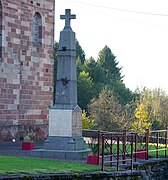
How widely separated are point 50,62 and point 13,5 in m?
4.18

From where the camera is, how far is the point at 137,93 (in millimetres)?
66312

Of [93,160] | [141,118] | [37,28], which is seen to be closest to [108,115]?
[141,118]

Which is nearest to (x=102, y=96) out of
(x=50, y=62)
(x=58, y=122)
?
(x=50, y=62)

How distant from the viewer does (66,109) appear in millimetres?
18203

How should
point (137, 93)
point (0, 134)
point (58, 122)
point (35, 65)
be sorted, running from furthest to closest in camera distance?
point (137, 93)
point (35, 65)
point (0, 134)
point (58, 122)

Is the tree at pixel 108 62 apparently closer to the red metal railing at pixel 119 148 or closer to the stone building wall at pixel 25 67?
the stone building wall at pixel 25 67

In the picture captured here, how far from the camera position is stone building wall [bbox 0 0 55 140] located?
2466 cm

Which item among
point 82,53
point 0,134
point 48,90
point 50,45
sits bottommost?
point 0,134

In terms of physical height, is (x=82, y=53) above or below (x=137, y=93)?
above

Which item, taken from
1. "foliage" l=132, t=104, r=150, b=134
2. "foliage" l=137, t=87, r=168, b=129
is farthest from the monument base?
"foliage" l=137, t=87, r=168, b=129

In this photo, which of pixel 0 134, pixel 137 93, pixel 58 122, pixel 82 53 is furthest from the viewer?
pixel 82 53

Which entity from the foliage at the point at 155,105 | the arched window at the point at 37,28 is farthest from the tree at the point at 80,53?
the arched window at the point at 37,28

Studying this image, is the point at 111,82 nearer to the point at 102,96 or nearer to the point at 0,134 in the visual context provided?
the point at 102,96

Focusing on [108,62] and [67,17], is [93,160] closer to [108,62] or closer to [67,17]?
[67,17]
